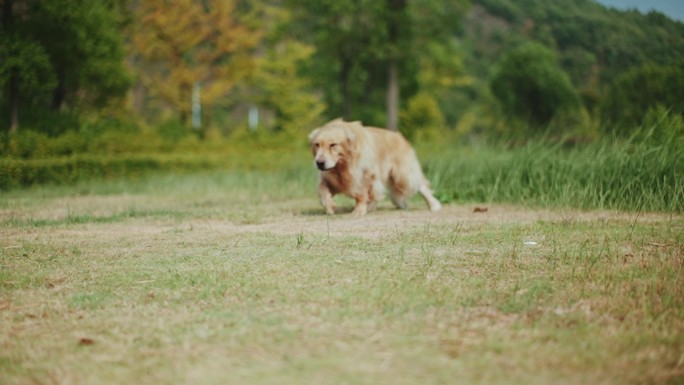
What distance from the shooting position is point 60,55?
46.9 ft

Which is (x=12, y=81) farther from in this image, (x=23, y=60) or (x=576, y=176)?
(x=576, y=176)

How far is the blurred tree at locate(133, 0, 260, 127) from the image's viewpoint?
74.1 ft

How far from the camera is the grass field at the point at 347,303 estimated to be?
233 centimetres

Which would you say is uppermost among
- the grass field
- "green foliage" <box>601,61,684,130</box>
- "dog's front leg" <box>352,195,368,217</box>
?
"green foliage" <box>601,61,684,130</box>

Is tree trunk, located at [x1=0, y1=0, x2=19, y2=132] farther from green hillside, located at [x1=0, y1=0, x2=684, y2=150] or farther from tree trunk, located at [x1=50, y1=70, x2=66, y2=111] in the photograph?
tree trunk, located at [x1=50, y1=70, x2=66, y2=111]

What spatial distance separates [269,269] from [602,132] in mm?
7139

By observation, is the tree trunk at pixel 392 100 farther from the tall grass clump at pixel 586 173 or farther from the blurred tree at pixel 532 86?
the tall grass clump at pixel 586 173

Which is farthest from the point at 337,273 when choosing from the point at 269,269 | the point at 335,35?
the point at 335,35

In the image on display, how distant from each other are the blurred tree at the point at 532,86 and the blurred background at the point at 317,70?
70 millimetres

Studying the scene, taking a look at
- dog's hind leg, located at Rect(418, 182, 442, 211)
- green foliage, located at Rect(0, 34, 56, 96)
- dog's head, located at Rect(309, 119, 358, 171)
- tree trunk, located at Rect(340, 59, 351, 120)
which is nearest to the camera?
dog's head, located at Rect(309, 119, 358, 171)

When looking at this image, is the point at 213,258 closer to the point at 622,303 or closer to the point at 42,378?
the point at 42,378

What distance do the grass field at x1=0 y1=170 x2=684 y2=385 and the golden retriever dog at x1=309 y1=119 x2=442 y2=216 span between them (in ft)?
4.29

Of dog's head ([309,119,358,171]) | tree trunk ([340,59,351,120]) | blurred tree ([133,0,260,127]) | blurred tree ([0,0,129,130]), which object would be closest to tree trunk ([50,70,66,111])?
blurred tree ([0,0,129,130])

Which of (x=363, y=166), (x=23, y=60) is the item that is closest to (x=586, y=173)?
(x=363, y=166)
